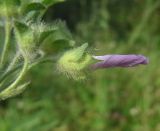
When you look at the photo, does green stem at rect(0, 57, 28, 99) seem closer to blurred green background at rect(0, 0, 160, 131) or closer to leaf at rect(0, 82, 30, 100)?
leaf at rect(0, 82, 30, 100)

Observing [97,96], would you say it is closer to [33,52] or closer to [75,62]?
[75,62]

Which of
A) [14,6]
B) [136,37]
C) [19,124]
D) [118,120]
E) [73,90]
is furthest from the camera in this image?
[136,37]

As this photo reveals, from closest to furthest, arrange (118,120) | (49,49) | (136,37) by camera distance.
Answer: (49,49)
(118,120)
(136,37)

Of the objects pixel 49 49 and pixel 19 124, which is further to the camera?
pixel 19 124

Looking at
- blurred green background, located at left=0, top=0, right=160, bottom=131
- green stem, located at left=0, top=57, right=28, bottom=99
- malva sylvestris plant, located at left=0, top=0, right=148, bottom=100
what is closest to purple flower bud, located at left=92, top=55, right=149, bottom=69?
malva sylvestris plant, located at left=0, top=0, right=148, bottom=100

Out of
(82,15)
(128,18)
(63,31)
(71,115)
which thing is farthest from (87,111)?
(63,31)

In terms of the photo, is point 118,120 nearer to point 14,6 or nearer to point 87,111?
point 87,111

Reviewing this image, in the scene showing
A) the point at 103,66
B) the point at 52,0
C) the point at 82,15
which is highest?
the point at 52,0
